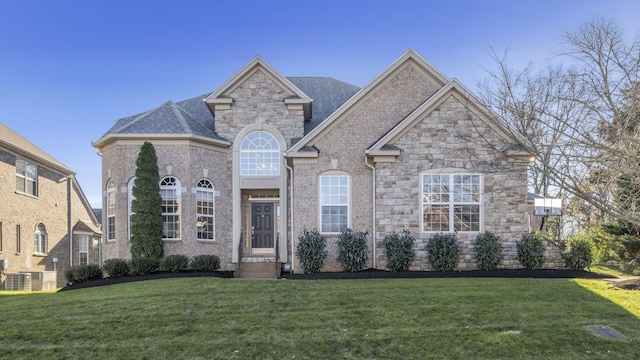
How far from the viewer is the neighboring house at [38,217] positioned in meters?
17.1

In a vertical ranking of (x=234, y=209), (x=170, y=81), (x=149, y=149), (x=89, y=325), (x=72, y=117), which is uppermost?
(x=170, y=81)

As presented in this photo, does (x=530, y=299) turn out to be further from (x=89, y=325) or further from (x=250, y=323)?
(x=89, y=325)

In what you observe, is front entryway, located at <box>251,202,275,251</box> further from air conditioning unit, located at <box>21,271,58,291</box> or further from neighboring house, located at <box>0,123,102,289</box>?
neighboring house, located at <box>0,123,102,289</box>

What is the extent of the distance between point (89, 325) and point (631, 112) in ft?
36.0

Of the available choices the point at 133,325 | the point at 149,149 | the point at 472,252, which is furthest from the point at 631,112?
the point at 149,149

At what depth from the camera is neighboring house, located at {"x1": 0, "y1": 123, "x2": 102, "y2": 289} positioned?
17062 millimetres

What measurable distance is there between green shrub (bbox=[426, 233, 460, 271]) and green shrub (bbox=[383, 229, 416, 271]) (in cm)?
63

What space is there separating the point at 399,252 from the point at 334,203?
9.00ft

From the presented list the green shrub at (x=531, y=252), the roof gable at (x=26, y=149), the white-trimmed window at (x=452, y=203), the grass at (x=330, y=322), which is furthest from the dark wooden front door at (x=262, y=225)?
the roof gable at (x=26, y=149)

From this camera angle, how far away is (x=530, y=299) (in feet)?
29.0

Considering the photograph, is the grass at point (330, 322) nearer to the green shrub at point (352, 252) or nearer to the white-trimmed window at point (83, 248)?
the green shrub at point (352, 252)

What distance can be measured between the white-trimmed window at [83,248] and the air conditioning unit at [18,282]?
5.71 meters

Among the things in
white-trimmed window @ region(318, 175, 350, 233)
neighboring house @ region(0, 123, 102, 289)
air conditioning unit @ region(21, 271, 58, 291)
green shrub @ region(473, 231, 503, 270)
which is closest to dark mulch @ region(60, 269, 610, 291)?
green shrub @ region(473, 231, 503, 270)

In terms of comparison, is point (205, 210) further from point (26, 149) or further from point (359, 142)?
point (26, 149)
